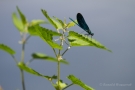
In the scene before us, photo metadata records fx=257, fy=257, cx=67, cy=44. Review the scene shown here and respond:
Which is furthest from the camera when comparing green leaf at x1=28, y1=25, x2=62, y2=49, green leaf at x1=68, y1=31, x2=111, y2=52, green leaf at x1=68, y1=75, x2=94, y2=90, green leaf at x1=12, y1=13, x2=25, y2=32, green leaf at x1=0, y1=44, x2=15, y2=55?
green leaf at x1=68, y1=75, x2=94, y2=90

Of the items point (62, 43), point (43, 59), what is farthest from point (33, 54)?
point (62, 43)

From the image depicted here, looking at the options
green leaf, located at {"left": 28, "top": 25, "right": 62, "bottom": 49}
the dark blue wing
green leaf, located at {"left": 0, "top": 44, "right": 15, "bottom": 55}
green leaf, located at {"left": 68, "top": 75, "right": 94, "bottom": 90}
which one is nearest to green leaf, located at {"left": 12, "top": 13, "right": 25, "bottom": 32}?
green leaf, located at {"left": 0, "top": 44, "right": 15, "bottom": 55}

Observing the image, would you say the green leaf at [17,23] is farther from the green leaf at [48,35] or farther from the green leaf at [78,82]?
the green leaf at [78,82]

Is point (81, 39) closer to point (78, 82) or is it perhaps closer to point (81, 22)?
point (81, 22)

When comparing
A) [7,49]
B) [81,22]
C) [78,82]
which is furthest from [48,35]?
[78,82]

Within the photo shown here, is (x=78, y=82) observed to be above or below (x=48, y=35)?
below

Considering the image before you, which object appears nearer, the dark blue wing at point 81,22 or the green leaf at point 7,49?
the green leaf at point 7,49

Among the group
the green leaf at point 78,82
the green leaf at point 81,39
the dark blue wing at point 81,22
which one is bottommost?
the green leaf at point 78,82

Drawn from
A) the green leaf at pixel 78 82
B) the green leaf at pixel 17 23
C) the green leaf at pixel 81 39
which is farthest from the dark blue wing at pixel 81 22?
the green leaf at pixel 17 23

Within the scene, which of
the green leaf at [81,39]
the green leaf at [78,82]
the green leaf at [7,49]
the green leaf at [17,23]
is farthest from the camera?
the green leaf at [78,82]

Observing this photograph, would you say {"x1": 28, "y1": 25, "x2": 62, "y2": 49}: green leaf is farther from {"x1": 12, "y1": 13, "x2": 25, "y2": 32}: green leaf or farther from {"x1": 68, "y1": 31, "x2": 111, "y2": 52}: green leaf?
{"x1": 12, "y1": 13, "x2": 25, "y2": 32}: green leaf

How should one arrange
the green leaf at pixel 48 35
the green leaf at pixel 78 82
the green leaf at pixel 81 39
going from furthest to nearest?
the green leaf at pixel 78 82 → the green leaf at pixel 81 39 → the green leaf at pixel 48 35
